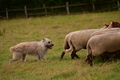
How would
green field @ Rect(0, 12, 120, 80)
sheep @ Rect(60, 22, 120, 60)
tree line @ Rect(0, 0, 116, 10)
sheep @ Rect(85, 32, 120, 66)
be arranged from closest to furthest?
1. green field @ Rect(0, 12, 120, 80)
2. sheep @ Rect(85, 32, 120, 66)
3. sheep @ Rect(60, 22, 120, 60)
4. tree line @ Rect(0, 0, 116, 10)

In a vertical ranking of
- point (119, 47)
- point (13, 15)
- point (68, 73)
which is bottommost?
point (68, 73)

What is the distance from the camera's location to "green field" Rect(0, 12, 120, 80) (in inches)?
325

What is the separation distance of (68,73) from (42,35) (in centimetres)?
1164

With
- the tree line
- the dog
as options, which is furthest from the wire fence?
the dog

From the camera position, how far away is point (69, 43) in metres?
11.3

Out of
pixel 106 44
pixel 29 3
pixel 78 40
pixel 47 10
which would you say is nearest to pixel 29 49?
pixel 78 40

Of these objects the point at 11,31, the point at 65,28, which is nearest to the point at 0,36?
the point at 11,31

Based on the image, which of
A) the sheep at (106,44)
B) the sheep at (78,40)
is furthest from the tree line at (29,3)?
the sheep at (106,44)

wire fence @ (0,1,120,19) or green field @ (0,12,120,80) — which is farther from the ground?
wire fence @ (0,1,120,19)

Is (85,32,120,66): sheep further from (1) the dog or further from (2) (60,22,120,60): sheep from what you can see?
(1) the dog

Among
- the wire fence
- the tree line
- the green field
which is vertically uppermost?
the tree line

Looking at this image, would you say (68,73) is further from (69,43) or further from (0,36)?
(0,36)

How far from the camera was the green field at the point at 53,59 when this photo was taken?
8.27 m

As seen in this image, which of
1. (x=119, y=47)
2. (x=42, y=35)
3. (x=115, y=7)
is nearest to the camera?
(x=119, y=47)
